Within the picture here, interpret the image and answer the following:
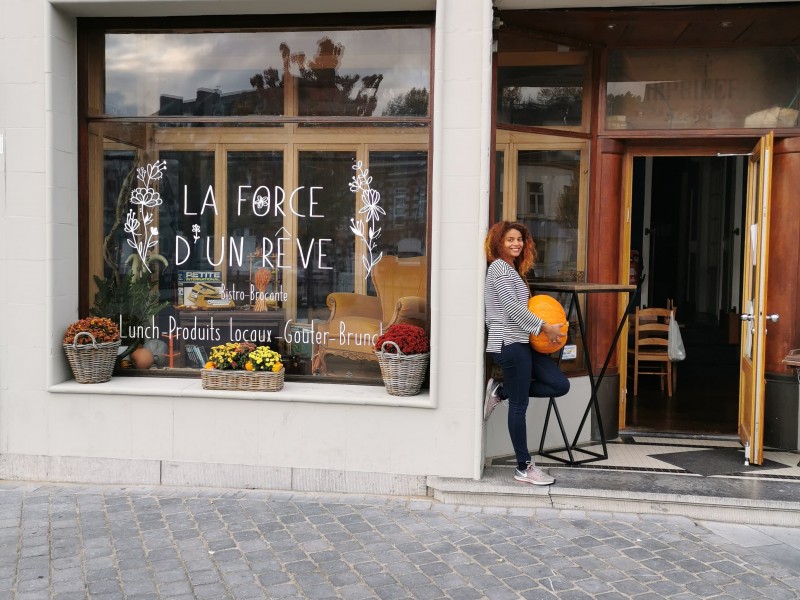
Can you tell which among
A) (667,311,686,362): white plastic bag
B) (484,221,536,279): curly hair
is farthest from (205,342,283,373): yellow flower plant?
(667,311,686,362): white plastic bag

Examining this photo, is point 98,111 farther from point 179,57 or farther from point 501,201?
point 501,201

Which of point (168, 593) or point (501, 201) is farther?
point (501, 201)

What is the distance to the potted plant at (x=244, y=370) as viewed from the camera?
6.29 metres

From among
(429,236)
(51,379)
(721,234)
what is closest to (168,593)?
(51,379)

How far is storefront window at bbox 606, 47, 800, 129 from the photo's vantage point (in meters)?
6.90

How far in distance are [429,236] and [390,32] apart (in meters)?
1.60

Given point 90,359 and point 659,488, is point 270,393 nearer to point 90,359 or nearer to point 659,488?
point 90,359

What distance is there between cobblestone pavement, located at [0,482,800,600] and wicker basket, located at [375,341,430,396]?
805mm

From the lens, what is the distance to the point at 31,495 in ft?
19.9

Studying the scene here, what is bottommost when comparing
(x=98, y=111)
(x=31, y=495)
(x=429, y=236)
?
(x=31, y=495)

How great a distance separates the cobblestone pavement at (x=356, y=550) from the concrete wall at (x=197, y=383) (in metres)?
0.31

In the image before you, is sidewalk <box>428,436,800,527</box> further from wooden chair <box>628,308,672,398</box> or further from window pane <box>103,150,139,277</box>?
window pane <box>103,150,139,277</box>

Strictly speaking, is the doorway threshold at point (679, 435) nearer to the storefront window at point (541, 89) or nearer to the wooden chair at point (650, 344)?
the wooden chair at point (650, 344)

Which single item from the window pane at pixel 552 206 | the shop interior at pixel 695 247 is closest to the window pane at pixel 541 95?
the window pane at pixel 552 206
